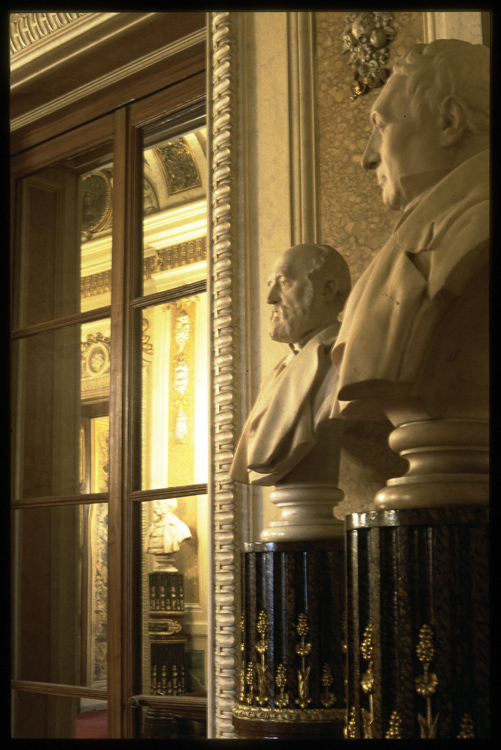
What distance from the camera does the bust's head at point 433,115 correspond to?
171 cm

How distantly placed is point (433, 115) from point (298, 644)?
1.26m

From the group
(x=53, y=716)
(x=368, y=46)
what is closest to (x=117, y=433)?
(x=53, y=716)

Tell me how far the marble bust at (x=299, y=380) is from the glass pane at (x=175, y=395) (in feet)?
4.05

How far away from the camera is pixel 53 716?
424cm

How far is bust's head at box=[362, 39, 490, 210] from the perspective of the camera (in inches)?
67.1

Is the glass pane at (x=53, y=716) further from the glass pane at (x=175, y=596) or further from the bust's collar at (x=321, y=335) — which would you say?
the bust's collar at (x=321, y=335)

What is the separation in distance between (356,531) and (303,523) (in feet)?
2.15

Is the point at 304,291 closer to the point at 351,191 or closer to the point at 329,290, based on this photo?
the point at 329,290

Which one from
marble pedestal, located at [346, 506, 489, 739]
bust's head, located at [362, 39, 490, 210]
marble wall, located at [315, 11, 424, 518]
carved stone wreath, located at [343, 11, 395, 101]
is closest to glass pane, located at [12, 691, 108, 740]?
marble wall, located at [315, 11, 424, 518]

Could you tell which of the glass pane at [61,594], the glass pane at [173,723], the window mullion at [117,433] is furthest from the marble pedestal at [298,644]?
the glass pane at [61,594]

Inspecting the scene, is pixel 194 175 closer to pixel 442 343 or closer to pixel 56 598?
pixel 56 598

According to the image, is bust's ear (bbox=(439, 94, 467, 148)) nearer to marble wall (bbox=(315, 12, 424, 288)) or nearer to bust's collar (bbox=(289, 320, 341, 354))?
bust's collar (bbox=(289, 320, 341, 354))

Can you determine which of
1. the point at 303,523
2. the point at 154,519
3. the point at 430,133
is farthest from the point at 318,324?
the point at 154,519

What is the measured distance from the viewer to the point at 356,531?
5.06ft
